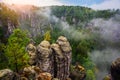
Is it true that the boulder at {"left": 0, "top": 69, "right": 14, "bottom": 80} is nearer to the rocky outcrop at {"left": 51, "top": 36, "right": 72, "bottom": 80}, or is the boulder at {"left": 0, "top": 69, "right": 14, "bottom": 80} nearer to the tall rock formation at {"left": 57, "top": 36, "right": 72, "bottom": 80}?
the rocky outcrop at {"left": 51, "top": 36, "right": 72, "bottom": 80}

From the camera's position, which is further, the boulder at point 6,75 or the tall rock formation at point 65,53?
the tall rock formation at point 65,53

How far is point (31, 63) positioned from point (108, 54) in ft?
403

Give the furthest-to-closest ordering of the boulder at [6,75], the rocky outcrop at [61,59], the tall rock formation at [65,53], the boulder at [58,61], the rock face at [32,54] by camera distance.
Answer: the tall rock formation at [65,53]
the rocky outcrop at [61,59]
the boulder at [58,61]
the rock face at [32,54]
the boulder at [6,75]

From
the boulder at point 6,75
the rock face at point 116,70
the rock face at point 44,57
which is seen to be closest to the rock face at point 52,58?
the rock face at point 44,57

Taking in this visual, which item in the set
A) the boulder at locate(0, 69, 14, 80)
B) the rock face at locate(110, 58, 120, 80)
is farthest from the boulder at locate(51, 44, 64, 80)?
the rock face at locate(110, 58, 120, 80)

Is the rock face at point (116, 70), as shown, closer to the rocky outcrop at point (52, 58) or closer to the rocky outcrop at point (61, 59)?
the rocky outcrop at point (52, 58)

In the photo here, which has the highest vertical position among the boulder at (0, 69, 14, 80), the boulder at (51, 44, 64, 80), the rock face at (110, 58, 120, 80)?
the rock face at (110, 58, 120, 80)

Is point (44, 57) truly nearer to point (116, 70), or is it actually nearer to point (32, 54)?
point (32, 54)

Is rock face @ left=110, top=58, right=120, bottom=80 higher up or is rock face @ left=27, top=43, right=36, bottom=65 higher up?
rock face @ left=110, top=58, right=120, bottom=80

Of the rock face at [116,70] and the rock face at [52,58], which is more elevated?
the rock face at [116,70]

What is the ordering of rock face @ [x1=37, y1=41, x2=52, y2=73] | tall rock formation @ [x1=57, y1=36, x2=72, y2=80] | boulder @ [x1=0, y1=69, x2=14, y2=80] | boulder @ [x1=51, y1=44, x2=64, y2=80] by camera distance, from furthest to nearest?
tall rock formation @ [x1=57, y1=36, x2=72, y2=80]
boulder @ [x1=51, y1=44, x2=64, y2=80]
rock face @ [x1=37, y1=41, x2=52, y2=73]
boulder @ [x1=0, y1=69, x2=14, y2=80]

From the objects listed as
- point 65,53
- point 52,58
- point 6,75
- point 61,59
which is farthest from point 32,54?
point 6,75

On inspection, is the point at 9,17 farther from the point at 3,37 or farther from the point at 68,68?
the point at 68,68

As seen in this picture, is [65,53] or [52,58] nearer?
[52,58]
